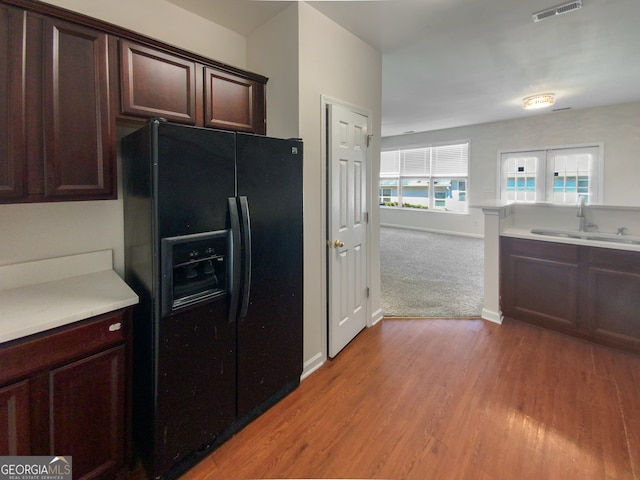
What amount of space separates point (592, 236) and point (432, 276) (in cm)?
208

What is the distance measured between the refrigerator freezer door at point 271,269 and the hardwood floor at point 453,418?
0.25 m

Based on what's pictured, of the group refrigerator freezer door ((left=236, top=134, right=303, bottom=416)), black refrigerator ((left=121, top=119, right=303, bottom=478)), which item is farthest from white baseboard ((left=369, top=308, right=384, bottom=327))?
black refrigerator ((left=121, top=119, right=303, bottom=478))

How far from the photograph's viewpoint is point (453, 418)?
190cm

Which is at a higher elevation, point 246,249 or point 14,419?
point 246,249

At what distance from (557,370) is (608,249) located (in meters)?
1.11

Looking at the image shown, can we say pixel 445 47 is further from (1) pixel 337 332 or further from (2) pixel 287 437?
(2) pixel 287 437

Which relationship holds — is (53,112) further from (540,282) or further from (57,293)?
(540,282)

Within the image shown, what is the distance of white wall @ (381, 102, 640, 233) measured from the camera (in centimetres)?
558

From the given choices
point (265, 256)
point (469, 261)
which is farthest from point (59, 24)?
point (469, 261)

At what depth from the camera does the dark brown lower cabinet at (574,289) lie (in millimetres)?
2561

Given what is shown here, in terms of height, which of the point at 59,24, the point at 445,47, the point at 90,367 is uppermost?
the point at 445,47

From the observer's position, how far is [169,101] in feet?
6.02

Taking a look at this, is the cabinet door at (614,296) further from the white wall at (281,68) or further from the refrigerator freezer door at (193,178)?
the refrigerator freezer door at (193,178)

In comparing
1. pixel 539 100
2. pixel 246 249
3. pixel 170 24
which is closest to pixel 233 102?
pixel 170 24
